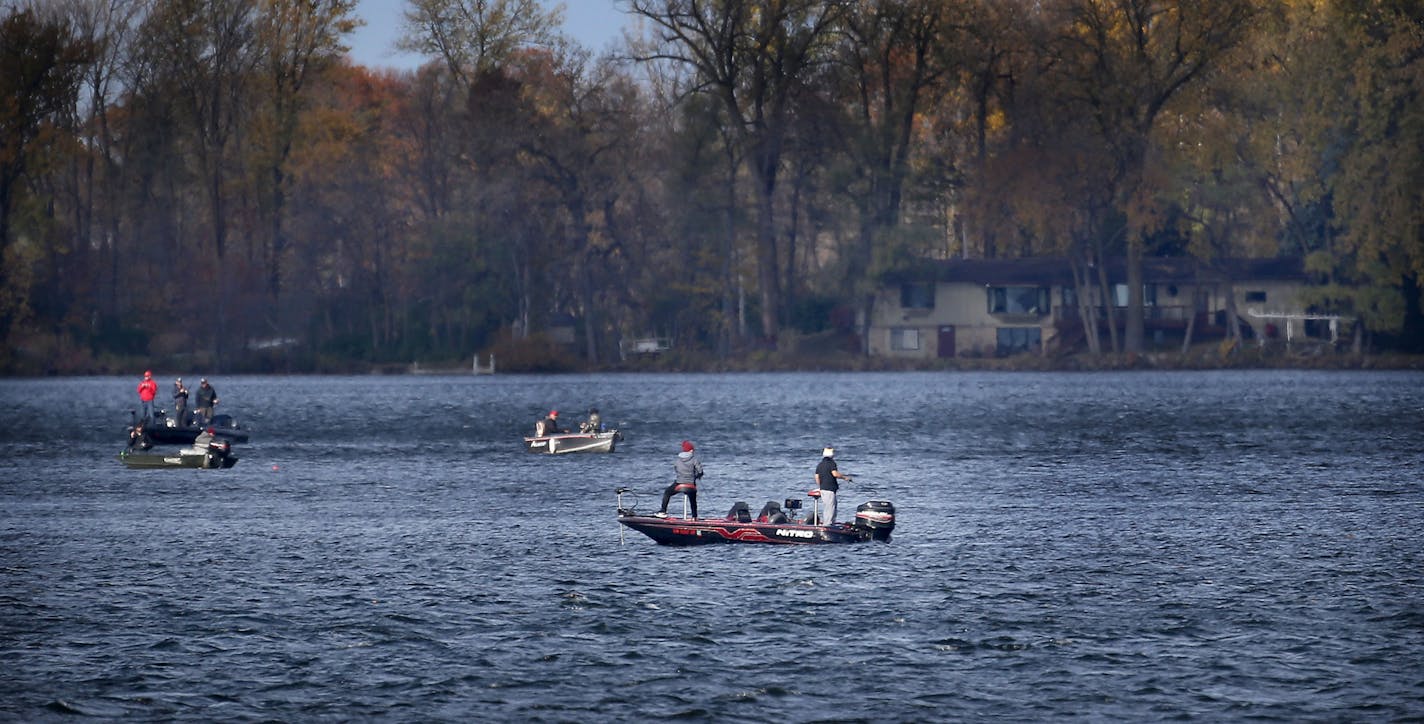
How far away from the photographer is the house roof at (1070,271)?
133 metres

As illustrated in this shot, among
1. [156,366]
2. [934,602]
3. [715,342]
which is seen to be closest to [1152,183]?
[715,342]

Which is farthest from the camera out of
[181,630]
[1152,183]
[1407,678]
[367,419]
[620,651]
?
[1152,183]

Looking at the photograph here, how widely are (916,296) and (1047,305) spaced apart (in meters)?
10.1

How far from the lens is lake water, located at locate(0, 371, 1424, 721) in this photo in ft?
89.4

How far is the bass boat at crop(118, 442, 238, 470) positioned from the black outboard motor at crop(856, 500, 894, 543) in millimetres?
31265

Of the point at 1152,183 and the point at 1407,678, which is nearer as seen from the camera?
the point at 1407,678

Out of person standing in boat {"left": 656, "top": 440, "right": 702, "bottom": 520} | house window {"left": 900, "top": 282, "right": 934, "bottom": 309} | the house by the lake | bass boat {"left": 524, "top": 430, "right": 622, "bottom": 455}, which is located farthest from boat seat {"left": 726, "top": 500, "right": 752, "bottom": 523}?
house window {"left": 900, "top": 282, "right": 934, "bottom": 309}

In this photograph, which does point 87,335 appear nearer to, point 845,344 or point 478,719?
point 845,344

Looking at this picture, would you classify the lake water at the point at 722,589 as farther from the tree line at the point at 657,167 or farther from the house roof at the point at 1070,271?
the house roof at the point at 1070,271

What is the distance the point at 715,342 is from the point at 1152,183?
38958 millimetres

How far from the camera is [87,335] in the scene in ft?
449

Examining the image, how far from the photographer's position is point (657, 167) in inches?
5266

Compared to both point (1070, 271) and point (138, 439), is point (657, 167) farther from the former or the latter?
point (138, 439)

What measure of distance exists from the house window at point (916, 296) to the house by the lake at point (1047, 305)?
77 mm
